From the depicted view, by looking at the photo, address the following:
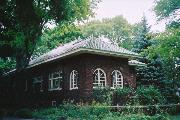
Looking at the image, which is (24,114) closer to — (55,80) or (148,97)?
(55,80)

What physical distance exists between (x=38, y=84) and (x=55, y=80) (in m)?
4.80

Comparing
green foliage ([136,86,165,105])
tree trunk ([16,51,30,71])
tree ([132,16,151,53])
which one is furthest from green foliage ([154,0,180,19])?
tree trunk ([16,51,30,71])

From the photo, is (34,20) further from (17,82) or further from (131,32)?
(131,32)

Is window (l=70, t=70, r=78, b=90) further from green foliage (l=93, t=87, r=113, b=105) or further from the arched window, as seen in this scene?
the arched window

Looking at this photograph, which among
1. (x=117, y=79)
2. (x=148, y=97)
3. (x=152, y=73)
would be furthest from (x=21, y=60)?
(x=152, y=73)

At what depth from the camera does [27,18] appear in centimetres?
2072

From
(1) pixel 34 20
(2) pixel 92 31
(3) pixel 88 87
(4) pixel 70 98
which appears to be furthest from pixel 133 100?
(2) pixel 92 31

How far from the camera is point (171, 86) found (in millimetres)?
31562

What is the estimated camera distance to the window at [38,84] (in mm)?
31302

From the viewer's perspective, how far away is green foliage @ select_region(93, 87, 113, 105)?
2160 cm

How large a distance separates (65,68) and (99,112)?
8651 millimetres

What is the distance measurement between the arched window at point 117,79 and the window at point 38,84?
9320mm

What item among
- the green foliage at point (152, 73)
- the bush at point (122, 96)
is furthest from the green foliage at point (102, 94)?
the green foliage at point (152, 73)

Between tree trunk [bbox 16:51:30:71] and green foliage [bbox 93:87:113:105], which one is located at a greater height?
tree trunk [bbox 16:51:30:71]
